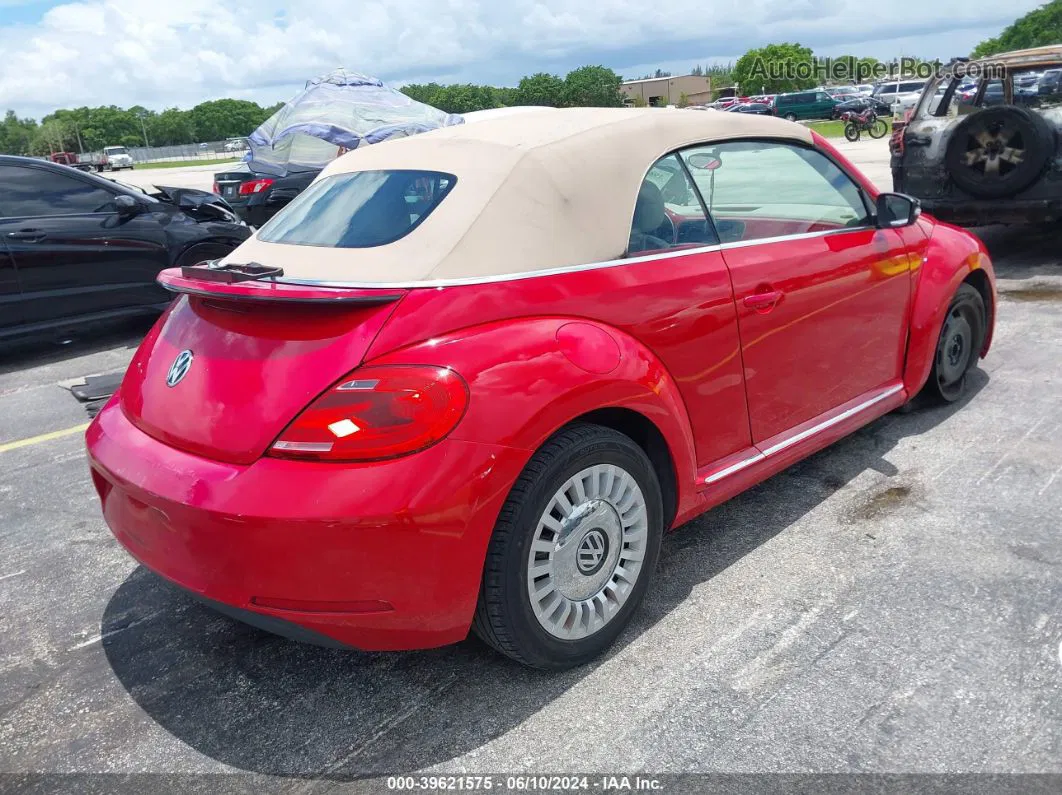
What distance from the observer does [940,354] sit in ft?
14.4

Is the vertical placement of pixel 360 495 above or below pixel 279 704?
above

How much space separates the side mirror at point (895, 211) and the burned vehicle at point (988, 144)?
397cm

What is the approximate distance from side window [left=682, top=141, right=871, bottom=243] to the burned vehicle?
4262 mm

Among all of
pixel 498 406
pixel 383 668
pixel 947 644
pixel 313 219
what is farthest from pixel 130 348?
pixel 947 644

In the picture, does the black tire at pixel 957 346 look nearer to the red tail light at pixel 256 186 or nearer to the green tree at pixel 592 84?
the red tail light at pixel 256 186

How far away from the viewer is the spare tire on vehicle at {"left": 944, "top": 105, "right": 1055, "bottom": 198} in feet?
22.9

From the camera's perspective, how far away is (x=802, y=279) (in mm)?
3258

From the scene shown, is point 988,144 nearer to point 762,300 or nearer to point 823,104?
point 762,300

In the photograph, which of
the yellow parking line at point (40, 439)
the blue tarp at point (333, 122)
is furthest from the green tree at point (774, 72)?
the yellow parking line at point (40, 439)

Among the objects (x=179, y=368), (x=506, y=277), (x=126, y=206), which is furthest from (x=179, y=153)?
(x=506, y=277)

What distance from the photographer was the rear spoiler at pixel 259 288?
2.28 meters

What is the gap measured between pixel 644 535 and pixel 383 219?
1.29m

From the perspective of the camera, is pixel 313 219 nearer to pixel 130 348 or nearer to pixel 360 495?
pixel 360 495

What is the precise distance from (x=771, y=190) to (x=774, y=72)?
11029cm
